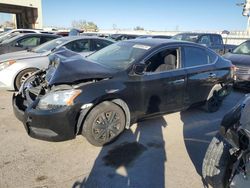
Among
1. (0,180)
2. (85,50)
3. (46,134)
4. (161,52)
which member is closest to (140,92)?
(161,52)

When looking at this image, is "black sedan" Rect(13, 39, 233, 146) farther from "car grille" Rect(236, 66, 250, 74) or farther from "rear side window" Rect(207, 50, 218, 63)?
"car grille" Rect(236, 66, 250, 74)

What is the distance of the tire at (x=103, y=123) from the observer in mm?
3828

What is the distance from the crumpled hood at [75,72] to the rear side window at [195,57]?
5.41ft

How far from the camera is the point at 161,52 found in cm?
468

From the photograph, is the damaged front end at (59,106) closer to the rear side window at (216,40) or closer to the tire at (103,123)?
the tire at (103,123)

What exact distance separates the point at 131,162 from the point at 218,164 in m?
1.30

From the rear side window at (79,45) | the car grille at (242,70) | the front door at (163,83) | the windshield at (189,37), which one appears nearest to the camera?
the front door at (163,83)

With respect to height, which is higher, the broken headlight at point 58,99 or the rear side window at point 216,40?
the rear side window at point 216,40

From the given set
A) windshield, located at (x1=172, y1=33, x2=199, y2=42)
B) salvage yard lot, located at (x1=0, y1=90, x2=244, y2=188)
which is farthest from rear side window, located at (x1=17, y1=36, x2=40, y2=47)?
windshield, located at (x1=172, y1=33, x2=199, y2=42)

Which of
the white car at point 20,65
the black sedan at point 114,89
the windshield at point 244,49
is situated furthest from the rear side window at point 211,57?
the windshield at point 244,49

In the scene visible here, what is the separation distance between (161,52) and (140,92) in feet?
2.93

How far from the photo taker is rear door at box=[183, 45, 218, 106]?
499 cm

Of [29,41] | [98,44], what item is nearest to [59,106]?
[98,44]

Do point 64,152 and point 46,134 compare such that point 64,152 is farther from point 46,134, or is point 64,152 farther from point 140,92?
point 140,92
